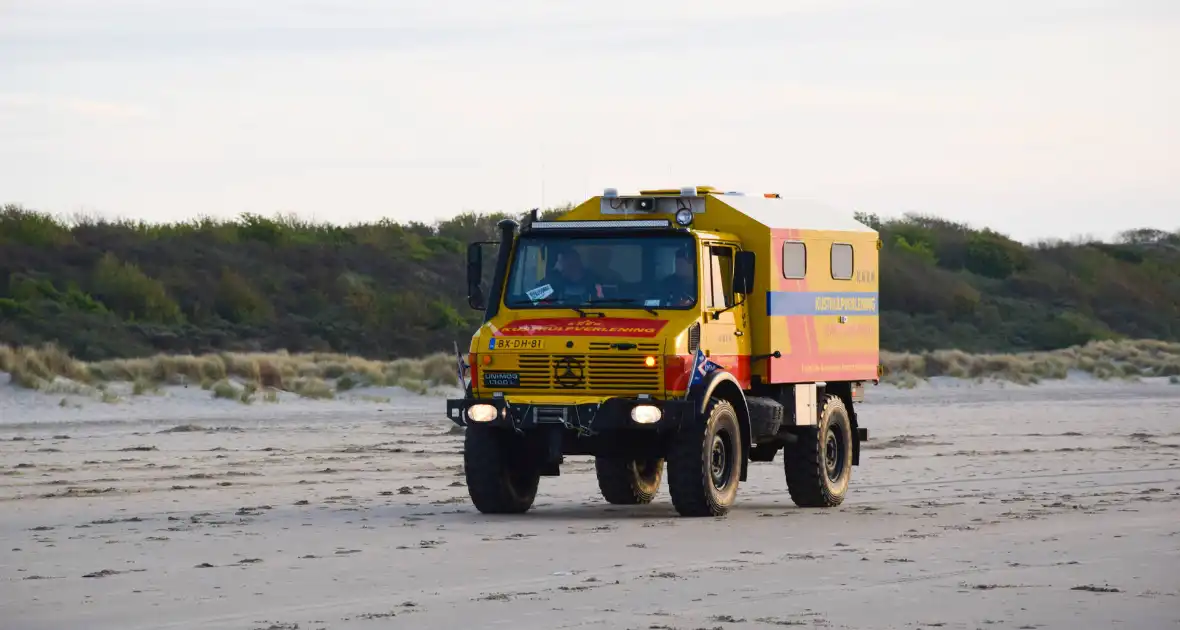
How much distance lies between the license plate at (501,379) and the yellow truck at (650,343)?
0.04 feet

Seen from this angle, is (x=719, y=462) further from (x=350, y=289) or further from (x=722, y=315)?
(x=350, y=289)

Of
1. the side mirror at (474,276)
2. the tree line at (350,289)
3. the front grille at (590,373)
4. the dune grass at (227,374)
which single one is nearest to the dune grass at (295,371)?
the dune grass at (227,374)

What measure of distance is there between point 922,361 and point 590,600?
143 ft

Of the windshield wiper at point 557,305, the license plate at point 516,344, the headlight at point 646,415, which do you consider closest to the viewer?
the headlight at point 646,415

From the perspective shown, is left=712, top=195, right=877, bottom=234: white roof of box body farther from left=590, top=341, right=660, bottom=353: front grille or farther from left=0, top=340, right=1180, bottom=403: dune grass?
left=0, top=340, right=1180, bottom=403: dune grass

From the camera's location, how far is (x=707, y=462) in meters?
18.3

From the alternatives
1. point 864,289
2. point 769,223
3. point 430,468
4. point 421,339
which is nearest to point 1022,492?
point 864,289

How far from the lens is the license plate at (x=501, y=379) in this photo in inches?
727

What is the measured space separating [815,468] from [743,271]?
9.39ft

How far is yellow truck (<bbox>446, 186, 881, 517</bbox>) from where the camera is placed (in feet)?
59.5

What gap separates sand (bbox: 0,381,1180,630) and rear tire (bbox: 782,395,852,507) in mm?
311

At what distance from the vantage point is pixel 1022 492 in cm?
2172

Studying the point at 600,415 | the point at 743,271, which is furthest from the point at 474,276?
the point at 743,271

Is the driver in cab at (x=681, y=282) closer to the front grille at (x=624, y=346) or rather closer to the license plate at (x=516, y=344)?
the front grille at (x=624, y=346)
